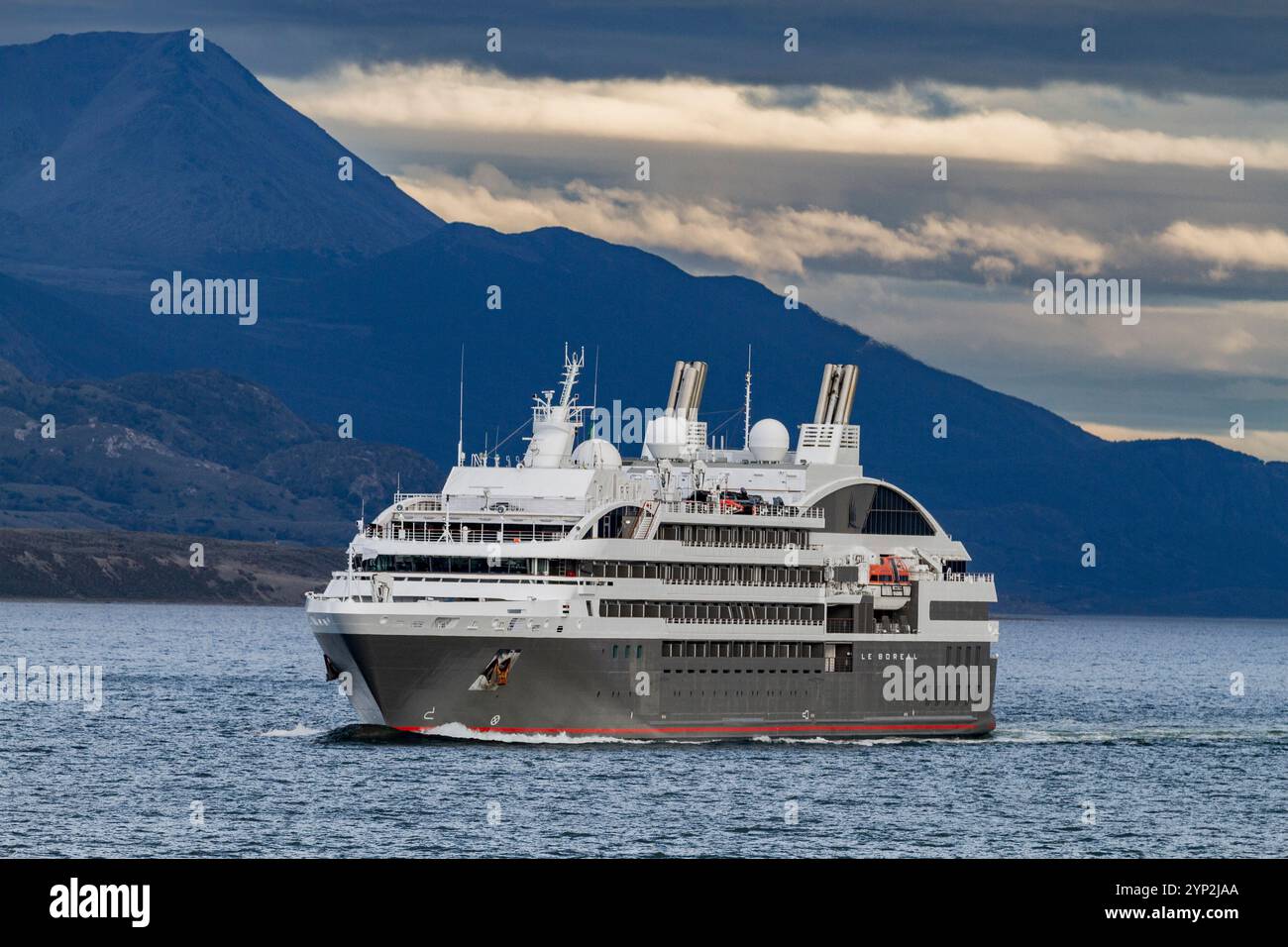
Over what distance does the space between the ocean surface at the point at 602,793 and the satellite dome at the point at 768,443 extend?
13947 mm

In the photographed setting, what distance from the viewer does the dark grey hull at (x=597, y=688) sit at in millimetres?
78688

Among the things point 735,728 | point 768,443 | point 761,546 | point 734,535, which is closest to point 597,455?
point 734,535

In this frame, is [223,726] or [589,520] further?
[223,726]

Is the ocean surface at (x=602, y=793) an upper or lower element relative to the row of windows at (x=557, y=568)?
lower

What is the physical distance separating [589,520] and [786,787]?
13.0 meters

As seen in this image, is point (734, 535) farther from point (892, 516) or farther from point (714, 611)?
point (892, 516)

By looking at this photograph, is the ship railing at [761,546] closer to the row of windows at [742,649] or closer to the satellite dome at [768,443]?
the row of windows at [742,649]

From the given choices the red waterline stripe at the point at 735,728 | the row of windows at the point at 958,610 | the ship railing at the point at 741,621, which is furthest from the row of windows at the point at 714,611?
the row of windows at the point at 958,610

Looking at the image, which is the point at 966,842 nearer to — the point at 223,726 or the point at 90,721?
the point at 223,726

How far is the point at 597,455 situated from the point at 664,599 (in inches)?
302
